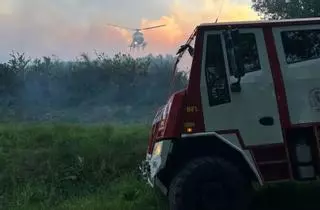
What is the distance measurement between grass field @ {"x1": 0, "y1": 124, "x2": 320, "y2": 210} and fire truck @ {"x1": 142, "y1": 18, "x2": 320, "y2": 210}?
124 cm

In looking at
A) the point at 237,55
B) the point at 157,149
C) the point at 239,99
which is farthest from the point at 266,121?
the point at 157,149

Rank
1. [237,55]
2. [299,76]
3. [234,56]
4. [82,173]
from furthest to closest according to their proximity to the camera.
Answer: [82,173]
[299,76]
[237,55]
[234,56]

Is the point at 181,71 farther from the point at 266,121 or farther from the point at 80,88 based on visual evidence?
the point at 80,88

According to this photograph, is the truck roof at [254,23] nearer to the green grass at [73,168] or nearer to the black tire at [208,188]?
the black tire at [208,188]

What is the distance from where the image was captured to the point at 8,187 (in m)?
9.66

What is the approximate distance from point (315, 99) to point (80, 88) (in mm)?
10600

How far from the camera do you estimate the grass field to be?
8398 mm

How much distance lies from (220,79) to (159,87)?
7.48 m

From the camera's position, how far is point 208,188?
6.82 m

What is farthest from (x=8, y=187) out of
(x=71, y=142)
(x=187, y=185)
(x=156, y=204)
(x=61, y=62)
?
(x=61, y=62)

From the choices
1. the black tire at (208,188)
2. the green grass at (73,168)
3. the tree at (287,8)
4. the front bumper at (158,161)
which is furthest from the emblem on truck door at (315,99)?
the tree at (287,8)

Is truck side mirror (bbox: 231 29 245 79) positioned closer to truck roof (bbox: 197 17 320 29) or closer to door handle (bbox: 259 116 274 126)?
truck roof (bbox: 197 17 320 29)

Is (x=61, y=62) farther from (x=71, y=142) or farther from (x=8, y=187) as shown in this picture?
(x=8, y=187)

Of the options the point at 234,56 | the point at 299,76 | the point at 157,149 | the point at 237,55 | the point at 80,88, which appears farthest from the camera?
the point at 80,88
